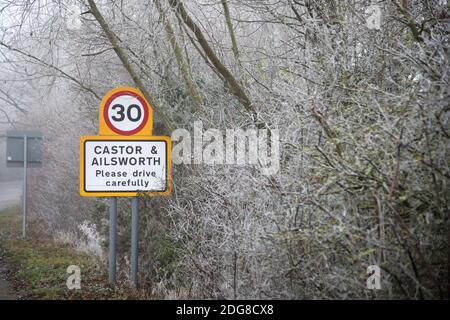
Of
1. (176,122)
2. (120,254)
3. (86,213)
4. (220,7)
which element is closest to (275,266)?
(176,122)

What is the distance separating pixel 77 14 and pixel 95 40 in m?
0.75

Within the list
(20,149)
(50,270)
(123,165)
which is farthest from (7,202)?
(123,165)

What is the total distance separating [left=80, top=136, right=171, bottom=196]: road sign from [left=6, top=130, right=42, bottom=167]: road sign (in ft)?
25.9

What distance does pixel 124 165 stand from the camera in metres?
6.33

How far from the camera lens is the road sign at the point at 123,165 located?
6293 mm

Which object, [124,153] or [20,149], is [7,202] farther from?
[124,153]

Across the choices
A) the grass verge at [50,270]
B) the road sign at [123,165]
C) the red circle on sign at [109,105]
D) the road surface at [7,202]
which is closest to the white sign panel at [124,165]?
the road sign at [123,165]

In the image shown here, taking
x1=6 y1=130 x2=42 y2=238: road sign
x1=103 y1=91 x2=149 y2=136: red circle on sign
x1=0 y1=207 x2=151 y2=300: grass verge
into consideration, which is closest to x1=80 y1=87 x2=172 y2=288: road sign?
x1=103 y1=91 x2=149 y2=136: red circle on sign

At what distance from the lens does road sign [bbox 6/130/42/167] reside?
13.4 metres

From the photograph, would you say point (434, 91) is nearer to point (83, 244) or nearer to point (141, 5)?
point (141, 5)

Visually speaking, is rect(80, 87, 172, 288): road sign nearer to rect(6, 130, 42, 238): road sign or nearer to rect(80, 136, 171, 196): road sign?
rect(80, 136, 171, 196): road sign

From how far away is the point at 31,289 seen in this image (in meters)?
6.81

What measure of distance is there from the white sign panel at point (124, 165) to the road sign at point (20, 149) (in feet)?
25.9

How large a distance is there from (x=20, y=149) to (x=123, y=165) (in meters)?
8.12
